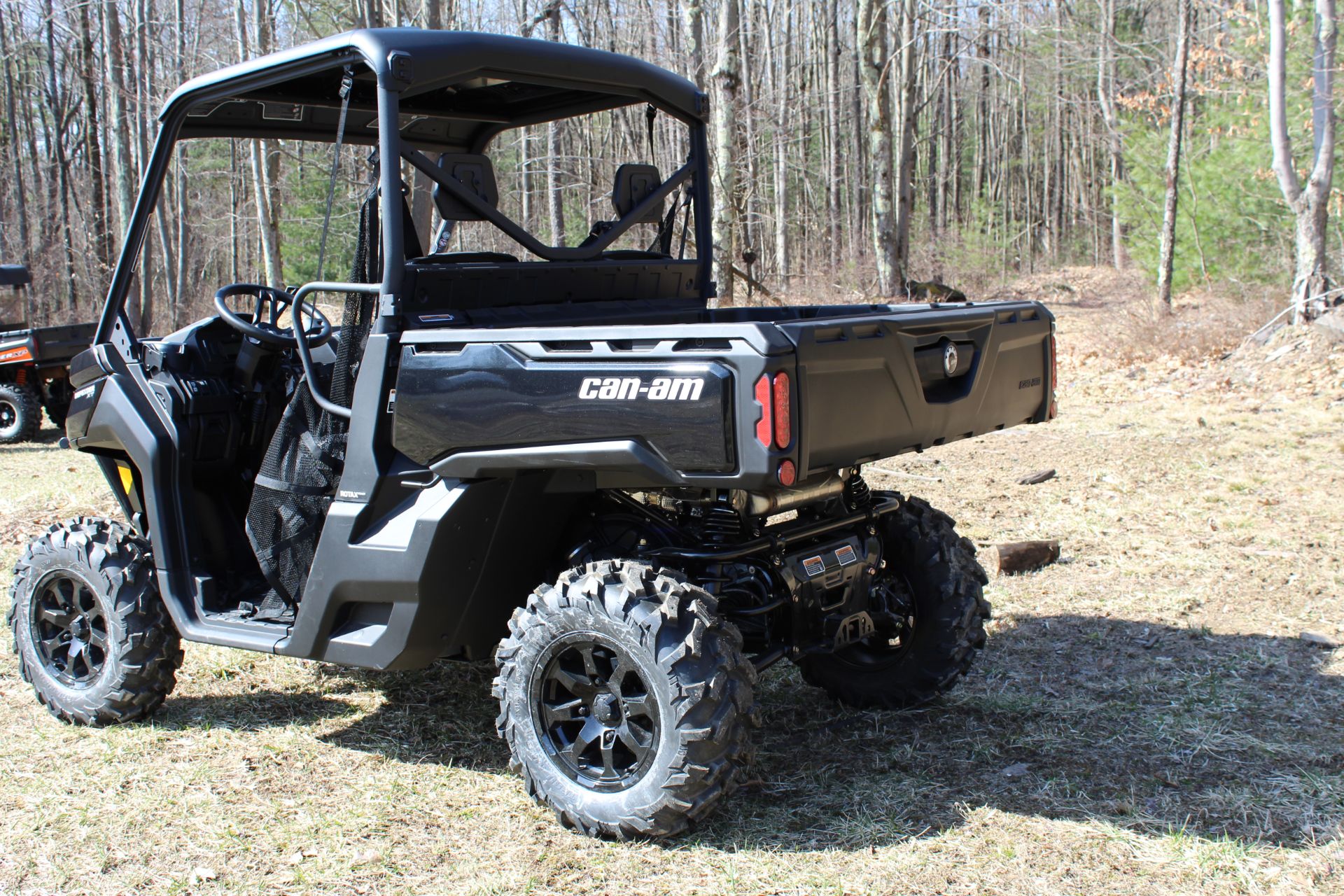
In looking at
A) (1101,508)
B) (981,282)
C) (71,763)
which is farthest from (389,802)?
(981,282)

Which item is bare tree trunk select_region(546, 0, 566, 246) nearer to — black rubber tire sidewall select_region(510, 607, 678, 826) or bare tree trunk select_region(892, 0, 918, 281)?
bare tree trunk select_region(892, 0, 918, 281)

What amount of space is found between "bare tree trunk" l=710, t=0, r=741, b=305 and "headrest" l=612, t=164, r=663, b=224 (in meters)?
9.44

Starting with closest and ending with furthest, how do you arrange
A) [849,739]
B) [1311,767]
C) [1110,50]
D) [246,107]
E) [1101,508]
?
1. [1311,767]
2. [849,739]
3. [246,107]
4. [1101,508]
5. [1110,50]

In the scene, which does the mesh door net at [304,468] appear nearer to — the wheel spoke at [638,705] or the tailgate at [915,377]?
the wheel spoke at [638,705]

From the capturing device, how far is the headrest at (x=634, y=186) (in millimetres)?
4293

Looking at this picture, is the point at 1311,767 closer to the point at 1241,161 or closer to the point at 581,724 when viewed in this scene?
the point at 581,724

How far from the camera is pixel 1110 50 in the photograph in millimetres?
29984

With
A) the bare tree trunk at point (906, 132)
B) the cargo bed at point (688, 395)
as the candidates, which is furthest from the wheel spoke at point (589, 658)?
the bare tree trunk at point (906, 132)

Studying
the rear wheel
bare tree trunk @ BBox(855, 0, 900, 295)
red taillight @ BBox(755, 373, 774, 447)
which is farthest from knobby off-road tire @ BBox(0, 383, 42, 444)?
bare tree trunk @ BBox(855, 0, 900, 295)

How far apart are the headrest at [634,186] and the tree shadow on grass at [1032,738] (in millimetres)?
1905

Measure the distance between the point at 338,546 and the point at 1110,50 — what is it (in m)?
30.7

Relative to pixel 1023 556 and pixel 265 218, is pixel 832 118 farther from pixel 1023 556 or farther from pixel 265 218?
pixel 1023 556

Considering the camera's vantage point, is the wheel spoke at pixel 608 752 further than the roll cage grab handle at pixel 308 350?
No

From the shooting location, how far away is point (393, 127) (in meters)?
3.51
